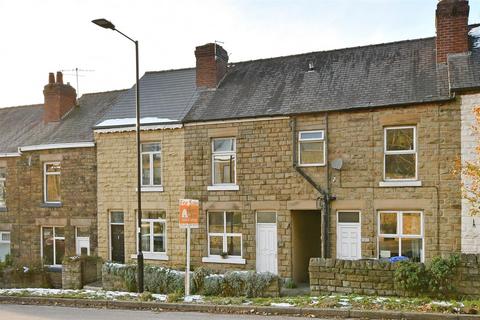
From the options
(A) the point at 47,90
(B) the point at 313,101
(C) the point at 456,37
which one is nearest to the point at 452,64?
(C) the point at 456,37

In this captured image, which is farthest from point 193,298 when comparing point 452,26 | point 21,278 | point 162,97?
point 452,26

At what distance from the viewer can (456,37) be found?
17.4 meters

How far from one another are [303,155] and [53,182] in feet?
38.1

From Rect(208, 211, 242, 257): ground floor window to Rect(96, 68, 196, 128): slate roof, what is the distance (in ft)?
13.0

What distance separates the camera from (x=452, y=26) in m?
17.4

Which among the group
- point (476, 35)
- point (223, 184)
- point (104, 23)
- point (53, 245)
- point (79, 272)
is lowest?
point (79, 272)

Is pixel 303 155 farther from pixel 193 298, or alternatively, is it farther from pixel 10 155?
pixel 10 155

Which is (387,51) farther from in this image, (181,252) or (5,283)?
(5,283)

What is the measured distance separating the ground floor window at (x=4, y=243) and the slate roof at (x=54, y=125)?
3.83m

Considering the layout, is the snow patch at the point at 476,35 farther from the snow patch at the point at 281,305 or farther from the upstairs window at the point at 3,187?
the upstairs window at the point at 3,187

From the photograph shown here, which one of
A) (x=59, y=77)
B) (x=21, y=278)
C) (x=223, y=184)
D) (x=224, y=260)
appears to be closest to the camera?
(x=224, y=260)

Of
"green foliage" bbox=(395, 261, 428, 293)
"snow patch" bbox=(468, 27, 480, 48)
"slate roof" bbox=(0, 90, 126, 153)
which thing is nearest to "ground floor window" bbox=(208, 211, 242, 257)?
"slate roof" bbox=(0, 90, 126, 153)

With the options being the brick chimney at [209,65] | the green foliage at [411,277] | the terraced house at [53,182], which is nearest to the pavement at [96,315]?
the green foliage at [411,277]

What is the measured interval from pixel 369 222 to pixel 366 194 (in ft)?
2.91
